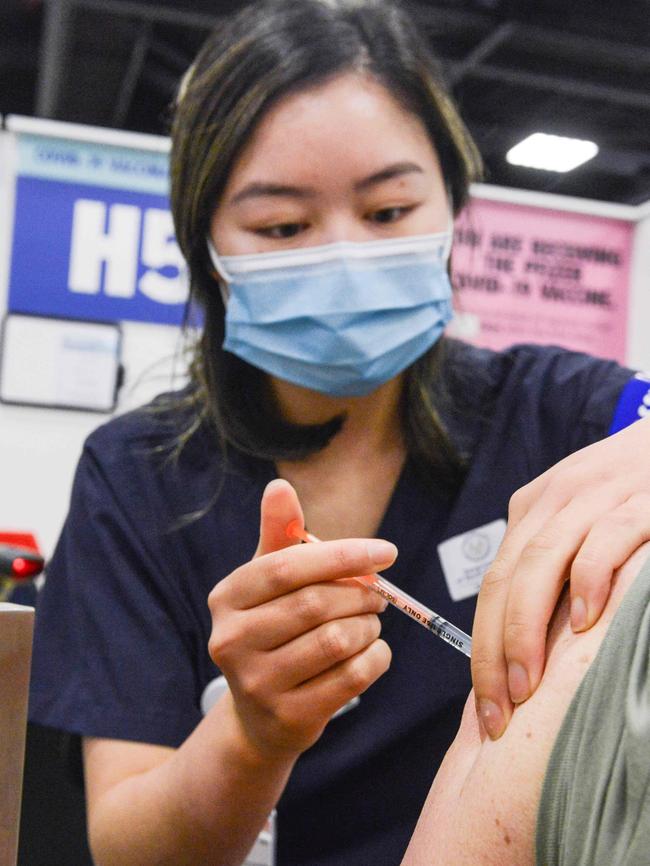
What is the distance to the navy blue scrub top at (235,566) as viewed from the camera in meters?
1.03

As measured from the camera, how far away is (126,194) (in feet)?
8.17

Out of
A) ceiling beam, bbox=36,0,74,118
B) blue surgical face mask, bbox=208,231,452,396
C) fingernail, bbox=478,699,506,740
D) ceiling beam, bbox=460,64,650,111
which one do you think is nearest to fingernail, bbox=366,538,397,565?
fingernail, bbox=478,699,506,740

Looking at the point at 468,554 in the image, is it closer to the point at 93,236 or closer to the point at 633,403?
the point at 633,403

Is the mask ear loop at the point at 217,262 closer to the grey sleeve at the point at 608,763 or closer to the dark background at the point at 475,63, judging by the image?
the grey sleeve at the point at 608,763

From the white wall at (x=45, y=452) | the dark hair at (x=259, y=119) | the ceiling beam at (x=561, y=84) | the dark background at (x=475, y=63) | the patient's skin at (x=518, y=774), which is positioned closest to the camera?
the patient's skin at (x=518, y=774)

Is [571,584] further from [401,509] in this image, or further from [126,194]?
[126,194]

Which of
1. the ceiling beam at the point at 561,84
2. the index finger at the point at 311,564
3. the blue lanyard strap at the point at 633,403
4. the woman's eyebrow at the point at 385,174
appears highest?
the ceiling beam at the point at 561,84

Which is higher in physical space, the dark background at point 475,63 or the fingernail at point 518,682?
the dark background at point 475,63

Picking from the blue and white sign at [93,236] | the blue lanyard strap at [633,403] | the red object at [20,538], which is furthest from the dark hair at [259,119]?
the blue and white sign at [93,236]

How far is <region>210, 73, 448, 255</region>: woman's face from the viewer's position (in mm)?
1049

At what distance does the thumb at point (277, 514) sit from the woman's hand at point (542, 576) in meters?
0.17

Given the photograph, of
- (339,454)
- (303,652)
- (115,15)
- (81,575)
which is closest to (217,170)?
(339,454)

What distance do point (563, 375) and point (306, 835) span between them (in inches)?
24.1

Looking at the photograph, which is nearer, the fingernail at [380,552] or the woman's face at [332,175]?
the fingernail at [380,552]
